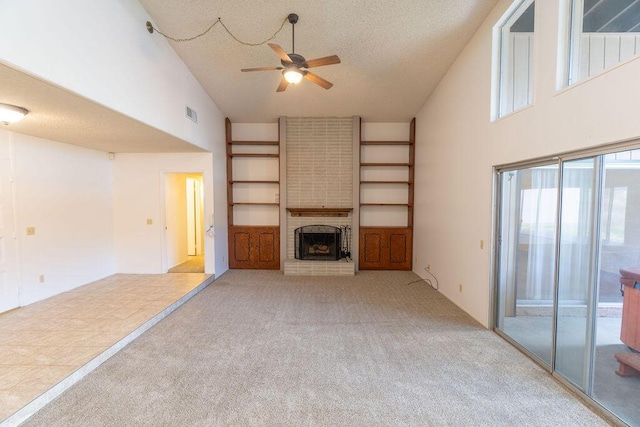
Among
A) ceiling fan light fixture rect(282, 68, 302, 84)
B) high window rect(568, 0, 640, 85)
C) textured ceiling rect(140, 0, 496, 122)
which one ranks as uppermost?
textured ceiling rect(140, 0, 496, 122)

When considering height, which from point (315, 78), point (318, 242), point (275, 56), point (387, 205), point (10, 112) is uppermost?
point (275, 56)

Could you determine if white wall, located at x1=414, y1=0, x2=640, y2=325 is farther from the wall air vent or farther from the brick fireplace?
the wall air vent

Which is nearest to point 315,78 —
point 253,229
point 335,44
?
point 335,44

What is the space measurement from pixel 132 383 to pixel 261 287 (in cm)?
271

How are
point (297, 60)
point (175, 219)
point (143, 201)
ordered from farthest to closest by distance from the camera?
point (175, 219)
point (143, 201)
point (297, 60)

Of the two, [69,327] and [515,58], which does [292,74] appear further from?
[69,327]

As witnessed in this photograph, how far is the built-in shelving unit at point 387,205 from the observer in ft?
20.4

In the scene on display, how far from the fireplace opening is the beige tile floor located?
2.13 m

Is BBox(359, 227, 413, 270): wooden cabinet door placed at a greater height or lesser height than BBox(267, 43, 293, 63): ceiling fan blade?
lesser

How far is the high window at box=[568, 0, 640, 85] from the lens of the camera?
199 centimetres

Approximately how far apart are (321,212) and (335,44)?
3.21 m

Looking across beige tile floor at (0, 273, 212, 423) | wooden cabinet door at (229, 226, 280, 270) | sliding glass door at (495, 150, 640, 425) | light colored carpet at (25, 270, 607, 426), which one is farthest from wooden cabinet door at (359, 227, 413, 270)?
beige tile floor at (0, 273, 212, 423)

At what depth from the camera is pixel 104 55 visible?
2.76 meters

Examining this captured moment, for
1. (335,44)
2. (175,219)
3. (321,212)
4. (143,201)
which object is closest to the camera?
(335,44)
